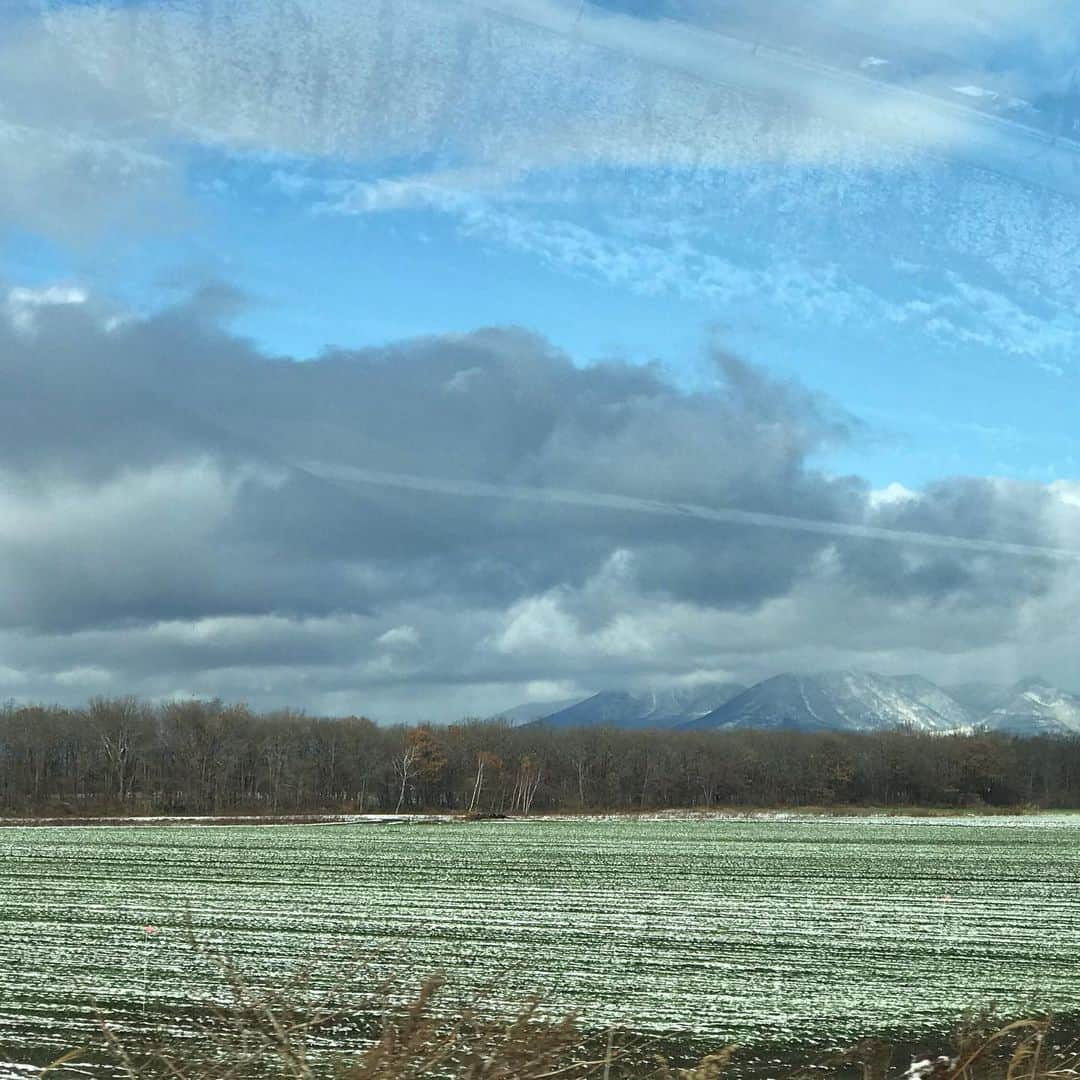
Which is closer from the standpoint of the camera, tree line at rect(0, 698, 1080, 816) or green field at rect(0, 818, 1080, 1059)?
green field at rect(0, 818, 1080, 1059)

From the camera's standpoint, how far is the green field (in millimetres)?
18516

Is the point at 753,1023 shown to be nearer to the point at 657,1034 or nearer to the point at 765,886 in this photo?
the point at 657,1034

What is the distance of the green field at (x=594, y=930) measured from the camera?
1852 cm

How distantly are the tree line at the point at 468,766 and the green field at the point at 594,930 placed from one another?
8741cm

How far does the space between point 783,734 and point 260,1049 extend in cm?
18475

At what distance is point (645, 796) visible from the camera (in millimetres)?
168000

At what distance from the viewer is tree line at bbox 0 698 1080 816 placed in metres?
146

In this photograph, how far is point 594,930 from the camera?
28500 mm

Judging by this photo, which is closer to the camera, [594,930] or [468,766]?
[594,930]

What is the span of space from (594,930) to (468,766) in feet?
432

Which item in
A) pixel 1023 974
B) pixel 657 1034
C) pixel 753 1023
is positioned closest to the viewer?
pixel 657 1034

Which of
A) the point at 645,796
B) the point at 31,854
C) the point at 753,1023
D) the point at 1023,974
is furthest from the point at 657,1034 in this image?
the point at 645,796

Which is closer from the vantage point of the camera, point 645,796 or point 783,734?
point 645,796

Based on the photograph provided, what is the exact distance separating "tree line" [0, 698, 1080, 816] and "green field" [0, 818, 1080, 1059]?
8741 cm
